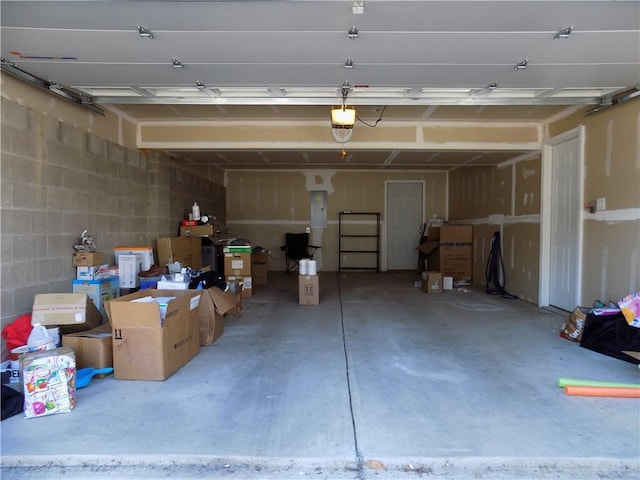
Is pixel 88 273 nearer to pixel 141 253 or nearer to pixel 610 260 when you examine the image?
pixel 141 253

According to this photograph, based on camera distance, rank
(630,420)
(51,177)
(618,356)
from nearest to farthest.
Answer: (630,420) < (618,356) < (51,177)

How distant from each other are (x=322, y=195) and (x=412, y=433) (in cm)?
745

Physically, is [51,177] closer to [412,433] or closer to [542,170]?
[412,433]

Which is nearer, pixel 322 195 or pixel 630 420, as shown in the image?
pixel 630 420

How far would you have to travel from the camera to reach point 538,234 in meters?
5.29

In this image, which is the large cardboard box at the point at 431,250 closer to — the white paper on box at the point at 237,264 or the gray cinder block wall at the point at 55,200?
A: the white paper on box at the point at 237,264

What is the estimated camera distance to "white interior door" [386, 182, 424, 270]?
921 cm

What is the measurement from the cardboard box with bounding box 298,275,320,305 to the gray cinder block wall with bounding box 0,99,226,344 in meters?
2.15

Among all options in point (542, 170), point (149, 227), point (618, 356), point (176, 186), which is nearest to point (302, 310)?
point (149, 227)

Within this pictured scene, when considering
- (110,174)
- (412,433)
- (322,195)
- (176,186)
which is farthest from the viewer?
(322,195)

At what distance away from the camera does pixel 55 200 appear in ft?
11.6

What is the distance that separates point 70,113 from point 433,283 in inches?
214

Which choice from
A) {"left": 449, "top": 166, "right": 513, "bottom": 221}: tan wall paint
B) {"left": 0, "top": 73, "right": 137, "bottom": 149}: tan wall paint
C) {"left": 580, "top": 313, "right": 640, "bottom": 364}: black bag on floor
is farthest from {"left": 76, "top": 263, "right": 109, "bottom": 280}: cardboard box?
{"left": 449, "top": 166, "right": 513, "bottom": 221}: tan wall paint

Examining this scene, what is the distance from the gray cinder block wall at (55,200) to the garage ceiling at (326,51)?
1.60ft
